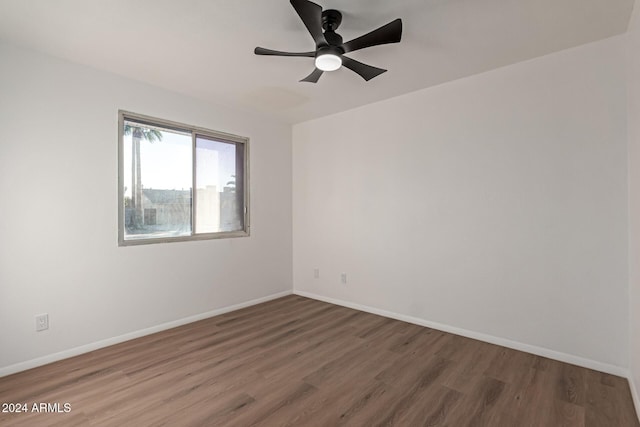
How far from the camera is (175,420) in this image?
74.3 inches

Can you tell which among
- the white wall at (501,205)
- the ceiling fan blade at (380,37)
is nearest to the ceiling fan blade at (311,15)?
the ceiling fan blade at (380,37)

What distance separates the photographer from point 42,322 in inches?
102

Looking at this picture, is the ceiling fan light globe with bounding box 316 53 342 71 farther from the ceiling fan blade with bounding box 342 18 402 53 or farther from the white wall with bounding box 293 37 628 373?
the white wall with bounding box 293 37 628 373

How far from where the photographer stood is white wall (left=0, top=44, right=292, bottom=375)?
97.1 inches

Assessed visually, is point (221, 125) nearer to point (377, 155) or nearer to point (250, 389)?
point (377, 155)

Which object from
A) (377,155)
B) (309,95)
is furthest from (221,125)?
(377,155)

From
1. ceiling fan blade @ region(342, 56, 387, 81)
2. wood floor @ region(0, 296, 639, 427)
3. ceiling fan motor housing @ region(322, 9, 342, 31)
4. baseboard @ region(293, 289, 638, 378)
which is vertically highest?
ceiling fan motor housing @ region(322, 9, 342, 31)

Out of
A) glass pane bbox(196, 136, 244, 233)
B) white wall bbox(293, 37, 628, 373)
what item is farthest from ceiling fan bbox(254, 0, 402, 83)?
glass pane bbox(196, 136, 244, 233)

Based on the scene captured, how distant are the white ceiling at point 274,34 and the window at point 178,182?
574 mm

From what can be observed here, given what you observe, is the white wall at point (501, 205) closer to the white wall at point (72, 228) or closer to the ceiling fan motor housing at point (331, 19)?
the ceiling fan motor housing at point (331, 19)

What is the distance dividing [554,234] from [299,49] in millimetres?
2602

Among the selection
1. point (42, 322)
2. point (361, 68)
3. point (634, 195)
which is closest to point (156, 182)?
point (42, 322)

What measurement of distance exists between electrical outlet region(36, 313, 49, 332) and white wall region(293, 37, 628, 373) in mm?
2942

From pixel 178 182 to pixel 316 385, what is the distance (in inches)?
101
